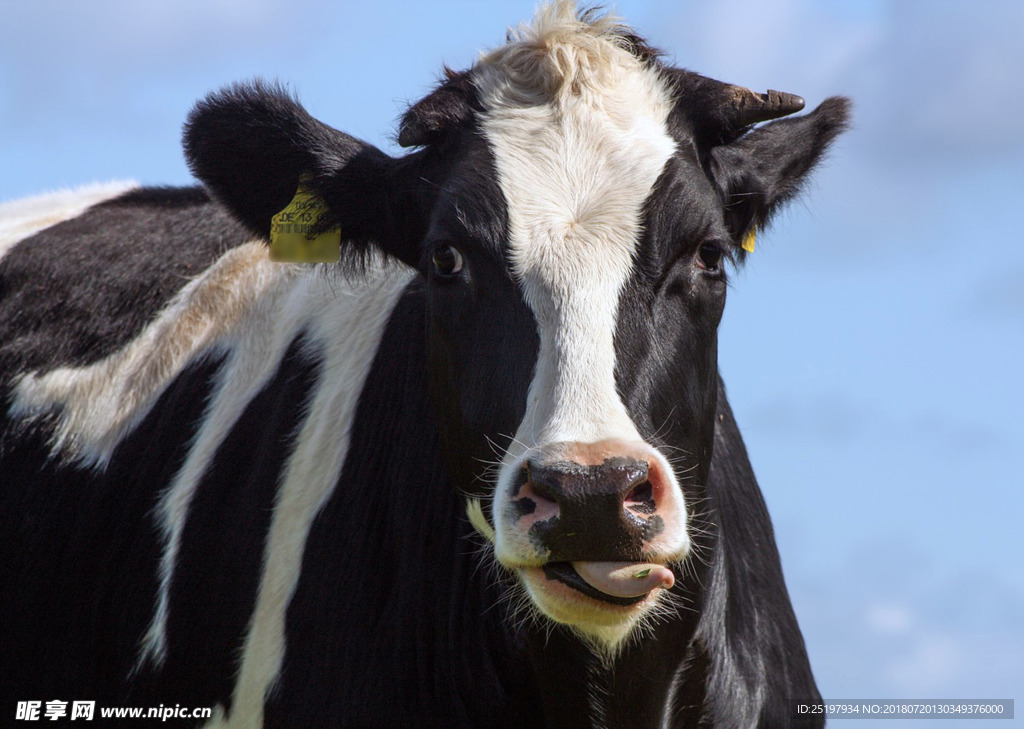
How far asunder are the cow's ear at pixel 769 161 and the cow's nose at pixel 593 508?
1673 millimetres

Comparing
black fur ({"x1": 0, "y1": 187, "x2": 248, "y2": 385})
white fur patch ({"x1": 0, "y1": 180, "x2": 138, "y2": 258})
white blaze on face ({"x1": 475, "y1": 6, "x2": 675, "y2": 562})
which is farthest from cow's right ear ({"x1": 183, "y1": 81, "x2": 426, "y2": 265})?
white fur patch ({"x1": 0, "y1": 180, "x2": 138, "y2": 258})

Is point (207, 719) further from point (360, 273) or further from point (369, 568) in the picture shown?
point (360, 273)

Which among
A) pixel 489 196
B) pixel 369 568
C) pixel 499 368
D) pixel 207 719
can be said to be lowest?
pixel 207 719

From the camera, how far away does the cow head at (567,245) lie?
4004 mm

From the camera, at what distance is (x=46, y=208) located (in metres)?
8.37

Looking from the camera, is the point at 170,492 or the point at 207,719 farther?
the point at 170,492

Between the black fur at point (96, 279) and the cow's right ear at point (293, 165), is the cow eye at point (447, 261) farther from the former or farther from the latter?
the black fur at point (96, 279)

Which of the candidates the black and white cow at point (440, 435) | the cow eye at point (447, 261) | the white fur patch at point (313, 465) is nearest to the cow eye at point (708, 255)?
the black and white cow at point (440, 435)

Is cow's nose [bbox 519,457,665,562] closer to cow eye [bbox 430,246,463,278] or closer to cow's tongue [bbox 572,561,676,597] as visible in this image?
cow's tongue [bbox 572,561,676,597]

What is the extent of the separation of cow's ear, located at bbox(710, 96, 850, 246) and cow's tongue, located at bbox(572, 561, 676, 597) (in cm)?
173

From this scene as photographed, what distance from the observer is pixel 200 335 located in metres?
6.75

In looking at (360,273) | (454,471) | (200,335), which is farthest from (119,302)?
(454,471)

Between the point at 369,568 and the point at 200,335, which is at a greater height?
the point at 200,335

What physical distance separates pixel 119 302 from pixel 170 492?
1.32 m
